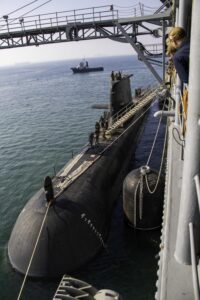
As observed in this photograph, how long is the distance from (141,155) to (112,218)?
944cm

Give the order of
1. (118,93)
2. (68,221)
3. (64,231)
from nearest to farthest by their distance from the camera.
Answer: (64,231) < (68,221) < (118,93)

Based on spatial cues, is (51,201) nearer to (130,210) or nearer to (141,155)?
(130,210)

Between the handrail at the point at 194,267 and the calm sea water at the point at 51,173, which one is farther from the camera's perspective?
the calm sea water at the point at 51,173

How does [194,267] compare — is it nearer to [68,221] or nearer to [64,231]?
[64,231]

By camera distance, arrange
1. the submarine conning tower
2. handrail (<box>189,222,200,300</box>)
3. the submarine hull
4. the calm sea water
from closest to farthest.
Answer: handrail (<box>189,222,200,300</box>) → the submarine hull → the calm sea water → the submarine conning tower

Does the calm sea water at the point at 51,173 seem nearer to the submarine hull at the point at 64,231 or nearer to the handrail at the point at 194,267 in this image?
the submarine hull at the point at 64,231

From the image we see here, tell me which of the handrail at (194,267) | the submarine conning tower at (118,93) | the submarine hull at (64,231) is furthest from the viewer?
the submarine conning tower at (118,93)

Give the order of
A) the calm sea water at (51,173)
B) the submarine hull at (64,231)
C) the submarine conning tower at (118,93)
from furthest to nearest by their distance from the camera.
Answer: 1. the submarine conning tower at (118,93)
2. the calm sea water at (51,173)
3. the submarine hull at (64,231)

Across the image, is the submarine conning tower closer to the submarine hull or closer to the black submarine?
the black submarine

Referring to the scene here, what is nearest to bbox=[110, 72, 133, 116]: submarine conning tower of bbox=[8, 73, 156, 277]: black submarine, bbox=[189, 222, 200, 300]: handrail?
bbox=[8, 73, 156, 277]: black submarine

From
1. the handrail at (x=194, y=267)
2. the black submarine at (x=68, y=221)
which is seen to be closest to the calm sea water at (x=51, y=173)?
the black submarine at (x=68, y=221)

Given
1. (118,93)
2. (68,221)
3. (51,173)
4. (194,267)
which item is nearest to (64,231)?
(68,221)

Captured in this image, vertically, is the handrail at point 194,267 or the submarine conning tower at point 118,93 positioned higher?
the submarine conning tower at point 118,93

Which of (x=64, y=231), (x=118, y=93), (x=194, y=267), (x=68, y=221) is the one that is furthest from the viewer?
(x=118, y=93)
